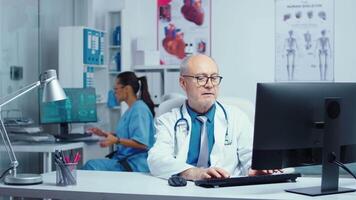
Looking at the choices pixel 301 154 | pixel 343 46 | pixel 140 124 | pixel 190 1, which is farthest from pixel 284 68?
pixel 301 154

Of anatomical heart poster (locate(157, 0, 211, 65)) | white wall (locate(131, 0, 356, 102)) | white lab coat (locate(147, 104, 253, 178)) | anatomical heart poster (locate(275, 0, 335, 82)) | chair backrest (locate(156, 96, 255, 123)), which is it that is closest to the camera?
white lab coat (locate(147, 104, 253, 178))

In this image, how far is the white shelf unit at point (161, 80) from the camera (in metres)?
5.68

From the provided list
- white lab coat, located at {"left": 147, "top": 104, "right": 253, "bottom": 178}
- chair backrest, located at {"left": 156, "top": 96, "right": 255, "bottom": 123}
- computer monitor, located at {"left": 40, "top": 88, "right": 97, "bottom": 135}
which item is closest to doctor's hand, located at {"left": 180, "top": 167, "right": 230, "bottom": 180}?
white lab coat, located at {"left": 147, "top": 104, "right": 253, "bottom": 178}

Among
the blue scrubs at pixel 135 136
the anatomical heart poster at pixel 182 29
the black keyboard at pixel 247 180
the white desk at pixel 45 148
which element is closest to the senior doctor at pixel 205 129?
the black keyboard at pixel 247 180

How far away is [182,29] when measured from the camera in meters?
6.04

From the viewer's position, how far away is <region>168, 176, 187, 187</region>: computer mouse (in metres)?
→ 2.10

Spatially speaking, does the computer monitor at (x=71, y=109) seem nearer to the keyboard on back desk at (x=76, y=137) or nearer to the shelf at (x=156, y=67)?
the keyboard on back desk at (x=76, y=137)

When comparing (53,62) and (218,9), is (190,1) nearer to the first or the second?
(218,9)

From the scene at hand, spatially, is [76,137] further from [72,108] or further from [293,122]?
[293,122]

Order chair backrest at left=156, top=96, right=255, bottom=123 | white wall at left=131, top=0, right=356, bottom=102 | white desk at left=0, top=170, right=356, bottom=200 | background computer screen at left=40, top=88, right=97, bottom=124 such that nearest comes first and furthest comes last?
white desk at left=0, top=170, right=356, bottom=200
chair backrest at left=156, top=96, right=255, bottom=123
background computer screen at left=40, top=88, right=97, bottom=124
white wall at left=131, top=0, right=356, bottom=102

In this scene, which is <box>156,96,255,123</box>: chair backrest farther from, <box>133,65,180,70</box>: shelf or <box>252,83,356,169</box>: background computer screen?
<box>133,65,180,70</box>: shelf

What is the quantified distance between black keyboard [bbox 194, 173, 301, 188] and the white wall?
343 centimetres

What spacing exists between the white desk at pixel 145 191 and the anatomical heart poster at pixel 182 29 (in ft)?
12.5

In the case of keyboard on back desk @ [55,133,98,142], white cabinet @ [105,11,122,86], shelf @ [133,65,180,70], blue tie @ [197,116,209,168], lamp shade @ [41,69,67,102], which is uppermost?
white cabinet @ [105,11,122,86]
